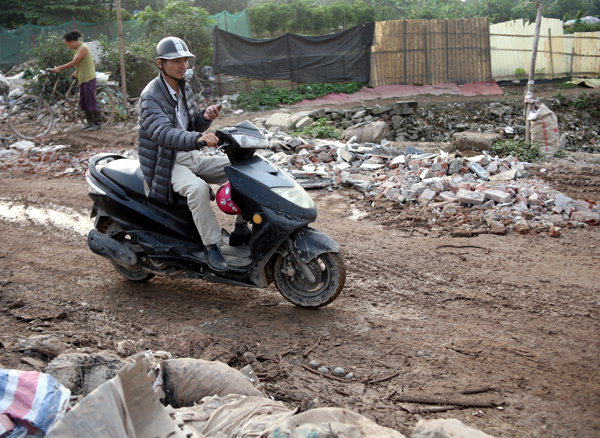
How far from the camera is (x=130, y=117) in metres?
13.7

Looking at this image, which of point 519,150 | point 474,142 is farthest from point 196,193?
point 474,142

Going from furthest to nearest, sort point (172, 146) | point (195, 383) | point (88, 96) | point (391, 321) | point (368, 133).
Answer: point (88, 96) < point (368, 133) < point (391, 321) < point (172, 146) < point (195, 383)

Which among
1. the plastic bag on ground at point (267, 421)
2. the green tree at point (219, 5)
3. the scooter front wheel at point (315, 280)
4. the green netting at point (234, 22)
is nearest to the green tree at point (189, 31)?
the green netting at point (234, 22)

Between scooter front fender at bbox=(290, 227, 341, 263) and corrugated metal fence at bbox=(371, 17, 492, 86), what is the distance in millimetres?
15343

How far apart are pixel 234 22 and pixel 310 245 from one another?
18.3 metres

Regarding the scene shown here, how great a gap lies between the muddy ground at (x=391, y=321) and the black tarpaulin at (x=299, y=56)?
1201 centimetres

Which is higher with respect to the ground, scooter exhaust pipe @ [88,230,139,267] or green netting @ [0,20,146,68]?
green netting @ [0,20,146,68]

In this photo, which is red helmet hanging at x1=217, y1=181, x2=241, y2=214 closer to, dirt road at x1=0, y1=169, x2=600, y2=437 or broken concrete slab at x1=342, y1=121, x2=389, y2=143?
dirt road at x1=0, y1=169, x2=600, y2=437

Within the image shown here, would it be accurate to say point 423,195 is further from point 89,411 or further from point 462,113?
point 462,113

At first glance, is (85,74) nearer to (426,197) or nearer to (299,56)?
(299,56)

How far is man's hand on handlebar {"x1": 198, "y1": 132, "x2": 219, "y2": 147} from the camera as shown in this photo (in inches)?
144

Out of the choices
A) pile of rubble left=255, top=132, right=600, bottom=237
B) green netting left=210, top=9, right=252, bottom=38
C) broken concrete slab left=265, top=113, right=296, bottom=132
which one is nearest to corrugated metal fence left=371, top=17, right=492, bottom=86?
green netting left=210, top=9, right=252, bottom=38

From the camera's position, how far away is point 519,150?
994 centimetres

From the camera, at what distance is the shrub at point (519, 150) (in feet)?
31.8
